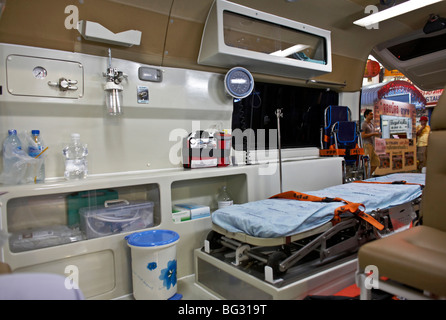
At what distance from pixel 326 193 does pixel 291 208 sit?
643 millimetres

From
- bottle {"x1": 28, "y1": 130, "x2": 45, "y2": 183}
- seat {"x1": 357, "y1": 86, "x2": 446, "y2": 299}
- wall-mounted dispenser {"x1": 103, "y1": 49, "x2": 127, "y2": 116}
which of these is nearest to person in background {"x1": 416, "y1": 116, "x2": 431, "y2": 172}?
seat {"x1": 357, "y1": 86, "x2": 446, "y2": 299}

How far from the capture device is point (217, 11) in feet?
8.55

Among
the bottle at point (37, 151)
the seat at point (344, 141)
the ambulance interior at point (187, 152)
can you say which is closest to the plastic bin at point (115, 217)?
the ambulance interior at point (187, 152)

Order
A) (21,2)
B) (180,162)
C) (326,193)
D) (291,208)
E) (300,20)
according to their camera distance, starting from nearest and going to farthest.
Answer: (21,2) → (291,208) → (326,193) → (180,162) → (300,20)

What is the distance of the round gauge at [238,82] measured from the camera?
10.0 ft

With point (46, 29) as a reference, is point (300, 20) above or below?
above

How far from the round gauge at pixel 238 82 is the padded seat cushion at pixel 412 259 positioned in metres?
2.03

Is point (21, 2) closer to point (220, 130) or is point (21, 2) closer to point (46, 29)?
point (46, 29)

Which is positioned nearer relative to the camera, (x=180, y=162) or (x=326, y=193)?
(x=326, y=193)

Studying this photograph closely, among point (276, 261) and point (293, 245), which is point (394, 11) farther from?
point (276, 261)

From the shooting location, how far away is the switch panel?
2.10m

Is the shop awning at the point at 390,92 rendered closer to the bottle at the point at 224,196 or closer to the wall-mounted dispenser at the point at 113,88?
the bottle at the point at 224,196
